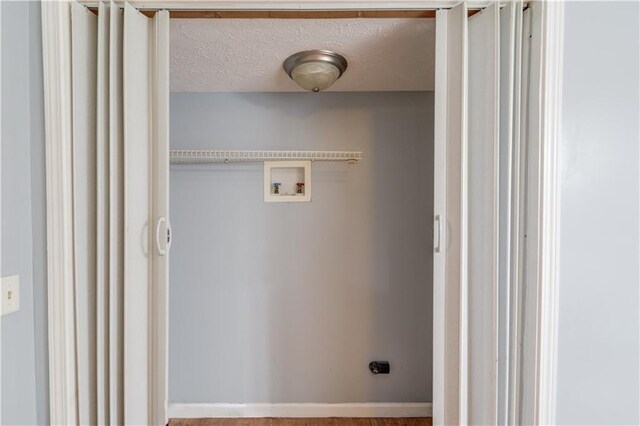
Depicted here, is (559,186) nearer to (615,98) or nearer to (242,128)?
(615,98)

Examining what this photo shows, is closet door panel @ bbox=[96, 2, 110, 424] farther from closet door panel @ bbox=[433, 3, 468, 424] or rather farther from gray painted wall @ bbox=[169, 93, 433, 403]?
closet door panel @ bbox=[433, 3, 468, 424]

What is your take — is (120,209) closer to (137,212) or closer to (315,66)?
(137,212)

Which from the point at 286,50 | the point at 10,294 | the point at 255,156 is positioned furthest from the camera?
the point at 255,156

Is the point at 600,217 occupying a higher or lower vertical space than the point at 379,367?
higher

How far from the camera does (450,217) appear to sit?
1.05m

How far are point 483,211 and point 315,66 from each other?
0.99 m

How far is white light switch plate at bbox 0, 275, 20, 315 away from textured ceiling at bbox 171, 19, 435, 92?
3.45 ft

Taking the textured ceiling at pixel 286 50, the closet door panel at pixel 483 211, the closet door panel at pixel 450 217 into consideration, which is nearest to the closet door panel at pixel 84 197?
the textured ceiling at pixel 286 50

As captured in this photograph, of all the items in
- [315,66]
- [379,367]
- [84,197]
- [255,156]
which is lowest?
[379,367]

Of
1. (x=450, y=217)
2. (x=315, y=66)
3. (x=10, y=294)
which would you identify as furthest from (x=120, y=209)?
(x=450, y=217)

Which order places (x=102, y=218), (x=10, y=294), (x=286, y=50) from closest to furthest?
(x=10, y=294), (x=102, y=218), (x=286, y=50)

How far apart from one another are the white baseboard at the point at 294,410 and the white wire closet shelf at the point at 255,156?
1.58 metres

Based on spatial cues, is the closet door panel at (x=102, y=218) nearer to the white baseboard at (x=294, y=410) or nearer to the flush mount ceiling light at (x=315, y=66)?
the flush mount ceiling light at (x=315, y=66)

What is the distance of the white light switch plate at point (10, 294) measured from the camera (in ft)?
2.96
